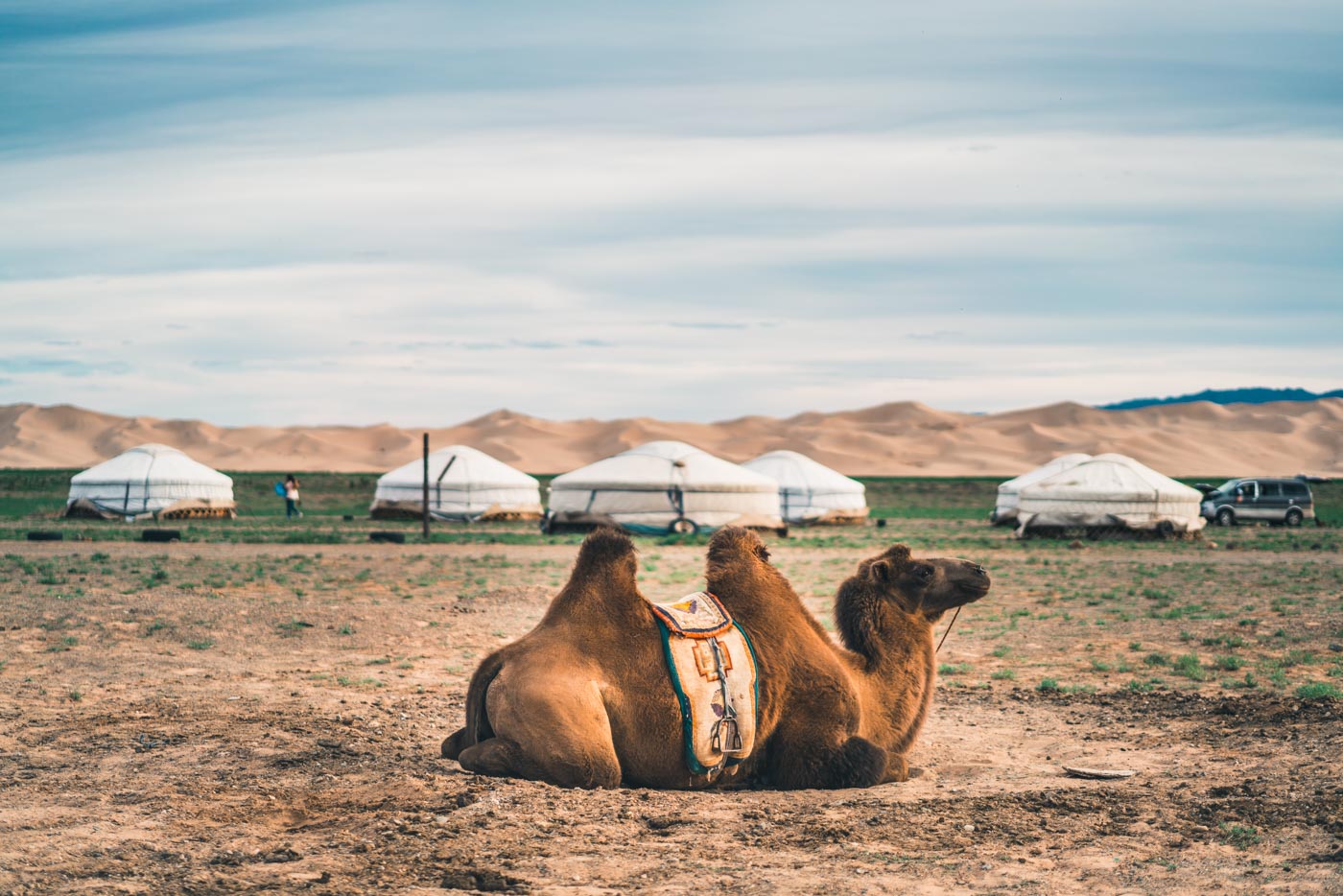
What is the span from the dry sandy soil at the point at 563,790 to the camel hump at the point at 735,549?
45.4 inches

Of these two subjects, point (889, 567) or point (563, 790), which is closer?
point (563, 790)

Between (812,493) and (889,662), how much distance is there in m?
35.7

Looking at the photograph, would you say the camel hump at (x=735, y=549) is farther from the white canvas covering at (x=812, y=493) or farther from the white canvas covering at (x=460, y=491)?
the white canvas covering at (x=460, y=491)

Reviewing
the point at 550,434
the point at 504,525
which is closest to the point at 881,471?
the point at 550,434

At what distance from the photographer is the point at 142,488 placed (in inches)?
1549

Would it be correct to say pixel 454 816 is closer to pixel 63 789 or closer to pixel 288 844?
pixel 288 844

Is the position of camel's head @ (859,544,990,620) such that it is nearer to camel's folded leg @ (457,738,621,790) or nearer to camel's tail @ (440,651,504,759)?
camel's folded leg @ (457,738,621,790)

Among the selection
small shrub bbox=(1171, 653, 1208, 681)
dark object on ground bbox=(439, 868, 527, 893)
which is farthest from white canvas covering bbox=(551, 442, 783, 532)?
dark object on ground bbox=(439, 868, 527, 893)

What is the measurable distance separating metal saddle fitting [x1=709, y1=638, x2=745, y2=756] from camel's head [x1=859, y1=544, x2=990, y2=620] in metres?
1.04

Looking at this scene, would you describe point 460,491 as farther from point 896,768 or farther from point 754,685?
point 754,685

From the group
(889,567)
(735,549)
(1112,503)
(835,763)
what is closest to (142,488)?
(1112,503)

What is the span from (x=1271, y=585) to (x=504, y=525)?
25.2m

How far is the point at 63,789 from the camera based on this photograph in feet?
19.6

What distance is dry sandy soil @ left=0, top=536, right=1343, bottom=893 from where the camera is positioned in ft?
15.3
